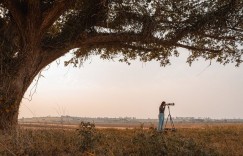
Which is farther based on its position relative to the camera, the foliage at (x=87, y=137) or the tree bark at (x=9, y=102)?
the tree bark at (x=9, y=102)

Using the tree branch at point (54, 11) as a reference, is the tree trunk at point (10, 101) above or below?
below

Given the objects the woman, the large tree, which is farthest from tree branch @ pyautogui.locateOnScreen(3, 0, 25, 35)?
the woman

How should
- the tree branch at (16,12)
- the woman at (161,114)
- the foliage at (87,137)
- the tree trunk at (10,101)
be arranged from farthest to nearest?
the woman at (161,114) < the tree branch at (16,12) < the tree trunk at (10,101) < the foliage at (87,137)

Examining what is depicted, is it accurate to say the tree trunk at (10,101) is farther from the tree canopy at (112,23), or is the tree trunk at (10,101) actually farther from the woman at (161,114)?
the woman at (161,114)

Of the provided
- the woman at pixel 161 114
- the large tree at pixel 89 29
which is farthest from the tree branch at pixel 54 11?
the woman at pixel 161 114

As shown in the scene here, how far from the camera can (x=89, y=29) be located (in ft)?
57.1

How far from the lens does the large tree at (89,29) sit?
15.5 meters

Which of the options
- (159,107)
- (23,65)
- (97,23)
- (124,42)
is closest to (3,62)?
(23,65)

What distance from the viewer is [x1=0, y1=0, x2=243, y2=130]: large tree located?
611 inches

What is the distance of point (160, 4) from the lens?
16.8 m

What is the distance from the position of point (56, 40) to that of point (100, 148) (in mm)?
9052

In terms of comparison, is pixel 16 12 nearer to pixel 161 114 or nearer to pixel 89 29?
pixel 89 29

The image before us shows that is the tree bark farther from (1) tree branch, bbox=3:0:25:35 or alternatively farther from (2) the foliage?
(2) the foliage

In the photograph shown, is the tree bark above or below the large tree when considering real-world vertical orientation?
below
